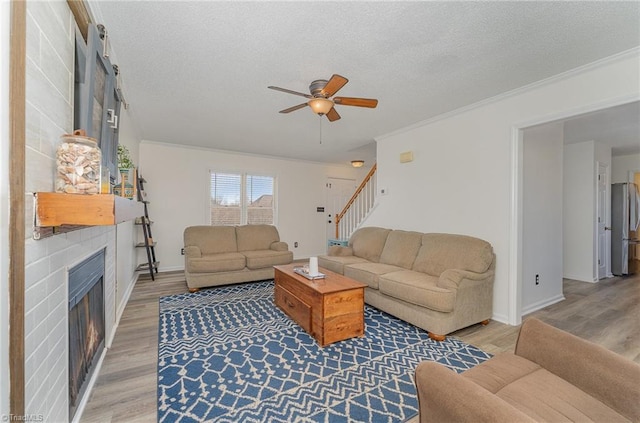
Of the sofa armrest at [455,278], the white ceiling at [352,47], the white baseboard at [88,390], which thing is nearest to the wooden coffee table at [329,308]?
the sofa armrest at [455,278]

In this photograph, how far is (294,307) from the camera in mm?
2941

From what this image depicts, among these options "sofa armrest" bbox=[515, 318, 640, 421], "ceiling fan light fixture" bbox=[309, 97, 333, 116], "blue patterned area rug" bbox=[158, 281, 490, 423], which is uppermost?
"ceiling fan light fixture" bbox=[309, 97, 333, 116]

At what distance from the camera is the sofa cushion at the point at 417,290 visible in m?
2.57

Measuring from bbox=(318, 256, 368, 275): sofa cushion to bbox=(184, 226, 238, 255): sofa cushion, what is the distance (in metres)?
1.75

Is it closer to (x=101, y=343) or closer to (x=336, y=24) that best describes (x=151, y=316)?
(x=101, y=343)

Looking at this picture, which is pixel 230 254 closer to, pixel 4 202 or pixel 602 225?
pixel 4 202

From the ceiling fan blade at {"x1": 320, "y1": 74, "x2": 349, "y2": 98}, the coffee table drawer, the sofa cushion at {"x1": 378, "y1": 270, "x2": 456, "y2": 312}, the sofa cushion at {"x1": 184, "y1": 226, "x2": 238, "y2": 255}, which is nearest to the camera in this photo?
the ceiling fan blade at {"x1": 320, "y1": 74, "x2": 349, "y2": 98}

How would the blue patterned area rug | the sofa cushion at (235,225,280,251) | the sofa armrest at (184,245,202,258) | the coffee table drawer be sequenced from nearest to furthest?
the blue patterned area rug
the coffee table drawer
the sofa armrest at (184,245,202,258)
the sofa cushion at (235,225,280,251)

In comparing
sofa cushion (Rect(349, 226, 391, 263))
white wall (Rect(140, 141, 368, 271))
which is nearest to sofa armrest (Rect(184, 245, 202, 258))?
white wall (Rect(140, 141, 368, 271))

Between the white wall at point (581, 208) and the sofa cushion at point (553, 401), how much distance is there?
4898 mm

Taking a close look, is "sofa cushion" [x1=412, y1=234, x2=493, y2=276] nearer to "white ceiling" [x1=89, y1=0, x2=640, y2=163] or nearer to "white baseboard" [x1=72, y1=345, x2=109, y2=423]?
"white ceiling" [x1=89, y1=0, x2=640, y2=163]

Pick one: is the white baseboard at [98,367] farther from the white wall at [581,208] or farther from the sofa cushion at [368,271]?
the white wall at [581,208]

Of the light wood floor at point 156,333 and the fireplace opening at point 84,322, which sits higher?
the fireplace opening at point 84,322

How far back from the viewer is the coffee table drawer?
2690 millimetres
